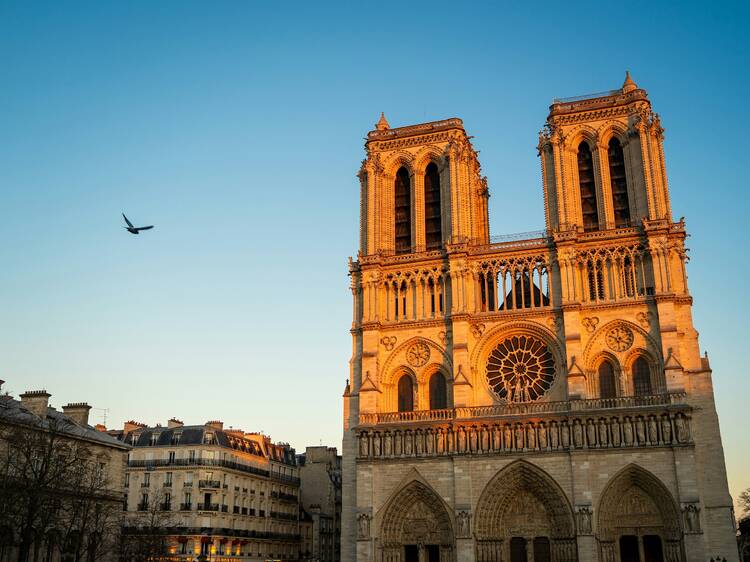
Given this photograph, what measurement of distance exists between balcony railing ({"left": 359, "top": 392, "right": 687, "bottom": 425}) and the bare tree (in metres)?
12.5

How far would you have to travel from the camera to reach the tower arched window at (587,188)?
42.0 meters

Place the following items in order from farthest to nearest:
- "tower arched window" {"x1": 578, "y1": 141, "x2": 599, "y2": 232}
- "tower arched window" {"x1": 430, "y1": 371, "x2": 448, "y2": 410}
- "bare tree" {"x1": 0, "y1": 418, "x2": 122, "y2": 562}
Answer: "tower arched window" {"x1": 578, "y1": 141, "x2": 599, "y2": 232} < "tower arched window" {"x1": 430, "y1": 371, "x2": 448, "y2": 410} < "bare tree" {"x1": 0, "y1": 418, "x2": 122, "y2": 562}

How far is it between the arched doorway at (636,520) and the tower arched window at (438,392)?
28.7 feet

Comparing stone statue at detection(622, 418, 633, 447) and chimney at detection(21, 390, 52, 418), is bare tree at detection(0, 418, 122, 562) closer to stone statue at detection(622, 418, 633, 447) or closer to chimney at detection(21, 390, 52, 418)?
chimney at detection(21, 390, 52, 418)

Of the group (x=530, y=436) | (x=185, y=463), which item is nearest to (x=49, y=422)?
(x=185, y=463)

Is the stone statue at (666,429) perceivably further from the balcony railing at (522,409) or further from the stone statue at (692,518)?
the stone statue at (692,518)

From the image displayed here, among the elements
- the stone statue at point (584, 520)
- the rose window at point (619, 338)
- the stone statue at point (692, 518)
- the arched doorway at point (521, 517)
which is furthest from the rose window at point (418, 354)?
the stone statue at point (692, 518)

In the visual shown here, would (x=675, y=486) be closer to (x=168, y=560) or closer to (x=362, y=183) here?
(x=362, y=183)

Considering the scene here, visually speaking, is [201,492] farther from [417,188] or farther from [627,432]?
[627,432]

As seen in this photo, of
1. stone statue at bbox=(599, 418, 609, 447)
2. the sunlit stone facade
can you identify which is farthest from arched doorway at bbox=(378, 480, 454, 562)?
the sunlit stone facade

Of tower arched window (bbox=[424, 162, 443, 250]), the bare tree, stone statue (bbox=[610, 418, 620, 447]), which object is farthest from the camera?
tower arched window (bbox=[424, 162, 443, 250])

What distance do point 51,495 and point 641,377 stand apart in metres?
25.2

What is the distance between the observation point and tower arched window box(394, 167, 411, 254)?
44.8 meters

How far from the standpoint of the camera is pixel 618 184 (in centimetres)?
4197
